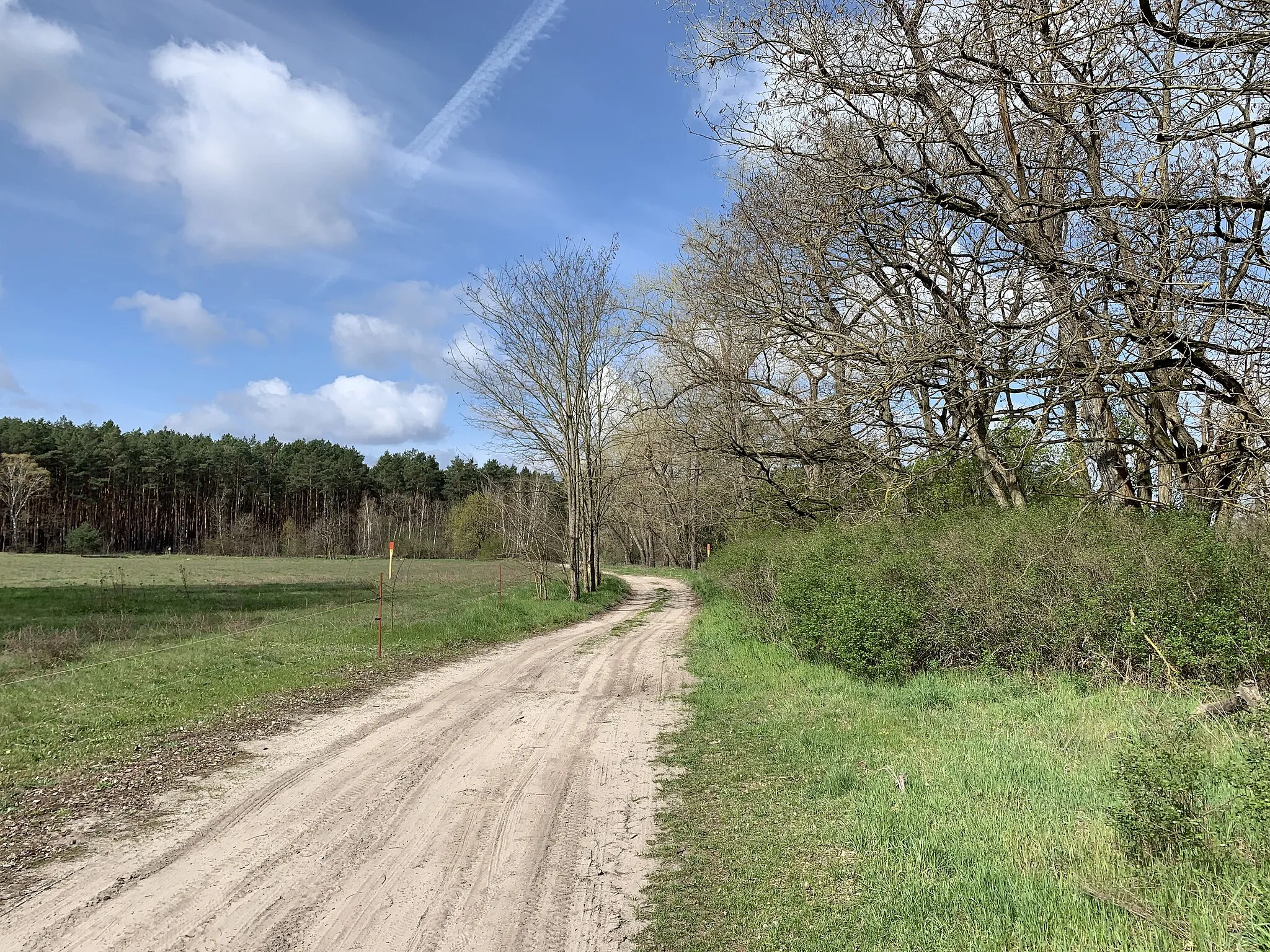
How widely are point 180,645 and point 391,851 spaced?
12.5 meters

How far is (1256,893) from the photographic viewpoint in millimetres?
3279

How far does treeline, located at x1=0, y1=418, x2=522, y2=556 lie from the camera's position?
80.9 m

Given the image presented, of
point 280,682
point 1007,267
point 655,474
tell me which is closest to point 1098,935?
point 1007,267

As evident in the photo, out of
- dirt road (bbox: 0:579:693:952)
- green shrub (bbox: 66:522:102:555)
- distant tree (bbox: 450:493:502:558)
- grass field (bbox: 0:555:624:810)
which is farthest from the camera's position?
green shrub (bbox: 66:522:102:555)

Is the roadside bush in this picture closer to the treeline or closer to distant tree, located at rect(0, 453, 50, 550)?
the treeline

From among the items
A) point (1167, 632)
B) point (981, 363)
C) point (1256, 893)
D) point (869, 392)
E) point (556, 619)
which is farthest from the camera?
point (556, 619)

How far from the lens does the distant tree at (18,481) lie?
241 feet

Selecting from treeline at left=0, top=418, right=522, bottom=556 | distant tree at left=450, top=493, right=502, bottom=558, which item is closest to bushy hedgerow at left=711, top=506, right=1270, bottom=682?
distant tree at left=450, top=493, right=502, bottom=558

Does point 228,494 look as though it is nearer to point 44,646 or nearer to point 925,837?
point 44,646

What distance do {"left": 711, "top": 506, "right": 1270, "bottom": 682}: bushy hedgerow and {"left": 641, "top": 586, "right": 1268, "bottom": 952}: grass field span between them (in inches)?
28.8

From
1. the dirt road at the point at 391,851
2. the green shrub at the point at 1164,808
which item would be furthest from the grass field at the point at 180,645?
the green shrub at the point at 1164,808

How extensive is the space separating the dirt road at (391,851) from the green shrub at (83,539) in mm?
77244

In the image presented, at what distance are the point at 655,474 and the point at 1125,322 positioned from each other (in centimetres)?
2790

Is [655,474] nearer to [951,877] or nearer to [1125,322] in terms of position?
[1125,322]
